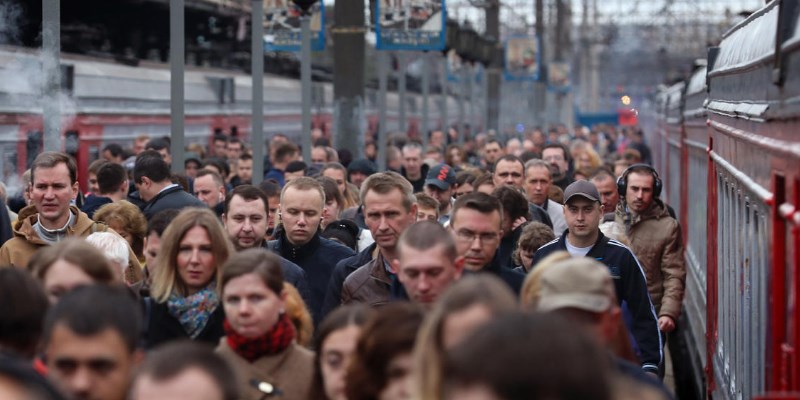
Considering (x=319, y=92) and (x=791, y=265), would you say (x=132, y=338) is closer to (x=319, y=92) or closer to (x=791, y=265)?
(x=791, y=265)

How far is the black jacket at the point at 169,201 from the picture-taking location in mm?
10836

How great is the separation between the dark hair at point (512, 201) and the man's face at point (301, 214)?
1126mm

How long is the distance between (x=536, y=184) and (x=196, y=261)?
6.12 meters

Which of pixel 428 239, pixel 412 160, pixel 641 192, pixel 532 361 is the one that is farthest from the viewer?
pixel 412 160

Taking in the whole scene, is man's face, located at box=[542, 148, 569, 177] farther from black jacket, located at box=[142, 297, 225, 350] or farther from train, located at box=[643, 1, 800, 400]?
black jacket, located at box=[142, 297, 225, 350]

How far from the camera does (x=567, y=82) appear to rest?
62.8 meters

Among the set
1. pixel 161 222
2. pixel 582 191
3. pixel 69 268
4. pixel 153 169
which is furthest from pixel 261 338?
pixel 153 169

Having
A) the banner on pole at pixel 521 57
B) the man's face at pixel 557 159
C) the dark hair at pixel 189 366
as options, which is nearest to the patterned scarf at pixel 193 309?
the dark hair at pixel 189 366

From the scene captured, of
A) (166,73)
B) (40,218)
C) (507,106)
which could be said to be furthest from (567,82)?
(40,218)

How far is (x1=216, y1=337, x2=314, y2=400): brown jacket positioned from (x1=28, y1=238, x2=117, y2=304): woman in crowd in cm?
45

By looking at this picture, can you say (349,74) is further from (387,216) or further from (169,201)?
(387,216)

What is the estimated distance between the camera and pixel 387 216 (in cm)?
817

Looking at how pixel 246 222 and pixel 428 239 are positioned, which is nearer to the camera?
pixel 428 239

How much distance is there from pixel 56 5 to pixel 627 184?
3751 mm
